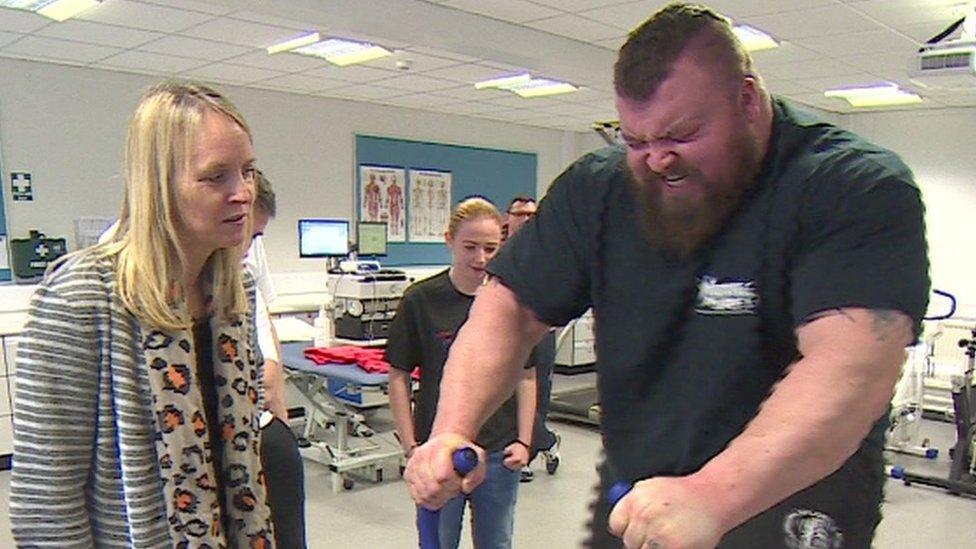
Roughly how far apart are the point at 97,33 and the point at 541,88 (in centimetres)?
390

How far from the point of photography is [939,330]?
21.2ft

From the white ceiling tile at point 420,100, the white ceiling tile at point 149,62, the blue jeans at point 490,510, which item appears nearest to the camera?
the blue jeans at point 490,510

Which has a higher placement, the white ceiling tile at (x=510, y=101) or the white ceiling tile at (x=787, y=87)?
the white ceiling tile at (x=787, y=87)

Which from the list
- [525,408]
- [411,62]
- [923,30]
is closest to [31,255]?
[411,62]

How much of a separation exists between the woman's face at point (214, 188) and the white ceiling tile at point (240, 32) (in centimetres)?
392

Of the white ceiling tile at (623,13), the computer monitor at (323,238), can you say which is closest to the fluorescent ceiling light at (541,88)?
the white ceiling tile at (623,13)

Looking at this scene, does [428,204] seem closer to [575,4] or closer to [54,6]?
[575,4]

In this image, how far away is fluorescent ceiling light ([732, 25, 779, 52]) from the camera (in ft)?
17.4

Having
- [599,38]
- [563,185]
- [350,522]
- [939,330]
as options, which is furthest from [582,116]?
[563,185]

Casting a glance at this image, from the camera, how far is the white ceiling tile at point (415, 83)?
6.85 meters

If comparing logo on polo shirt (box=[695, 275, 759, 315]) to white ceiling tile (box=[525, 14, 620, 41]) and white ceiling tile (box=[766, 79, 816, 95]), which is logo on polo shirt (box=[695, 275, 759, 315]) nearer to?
white ceiling tile (box=[525, 14, 620, 41])

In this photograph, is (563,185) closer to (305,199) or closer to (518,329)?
(518,329)

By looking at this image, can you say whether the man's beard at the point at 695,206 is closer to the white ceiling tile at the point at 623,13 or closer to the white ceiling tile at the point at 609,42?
the white ceiling tile at the point at 623,13

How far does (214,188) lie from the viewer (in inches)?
55.5
